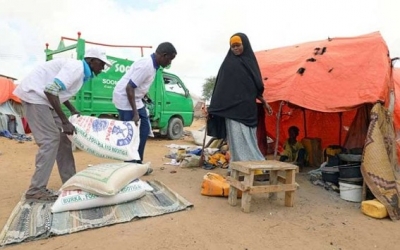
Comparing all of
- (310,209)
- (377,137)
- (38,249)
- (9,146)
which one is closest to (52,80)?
(38,249)

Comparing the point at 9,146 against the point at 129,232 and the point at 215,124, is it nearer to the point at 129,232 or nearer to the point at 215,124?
the point at 215,124

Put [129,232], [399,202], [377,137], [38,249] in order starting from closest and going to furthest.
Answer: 1. [38,249]
2. [129,232]
3. [399,202]
4. [377,137]

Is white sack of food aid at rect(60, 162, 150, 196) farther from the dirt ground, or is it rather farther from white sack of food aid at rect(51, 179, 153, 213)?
the dirt ground

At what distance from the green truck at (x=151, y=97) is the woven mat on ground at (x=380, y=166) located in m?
5.68

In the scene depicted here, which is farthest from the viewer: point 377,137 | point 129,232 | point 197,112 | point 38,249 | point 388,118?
point 197,112

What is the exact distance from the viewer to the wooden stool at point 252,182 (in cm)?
318

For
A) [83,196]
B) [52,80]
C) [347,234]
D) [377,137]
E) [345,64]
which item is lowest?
[347,234]

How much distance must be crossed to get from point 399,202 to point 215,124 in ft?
7.70

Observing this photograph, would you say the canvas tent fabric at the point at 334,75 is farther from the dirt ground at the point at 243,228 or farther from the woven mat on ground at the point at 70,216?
the woven mat on ground at the point at 70,216

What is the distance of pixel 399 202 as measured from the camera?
330 cm

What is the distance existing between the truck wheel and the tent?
4.49 meters

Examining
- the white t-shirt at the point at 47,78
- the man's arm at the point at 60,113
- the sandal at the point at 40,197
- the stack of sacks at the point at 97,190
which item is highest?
the white t-shirt at the point at 47,78

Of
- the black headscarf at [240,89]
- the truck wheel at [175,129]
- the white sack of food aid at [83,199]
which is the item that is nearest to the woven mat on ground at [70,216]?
the white sack of food aid at [83,199]

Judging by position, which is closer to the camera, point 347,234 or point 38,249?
point 38,249
